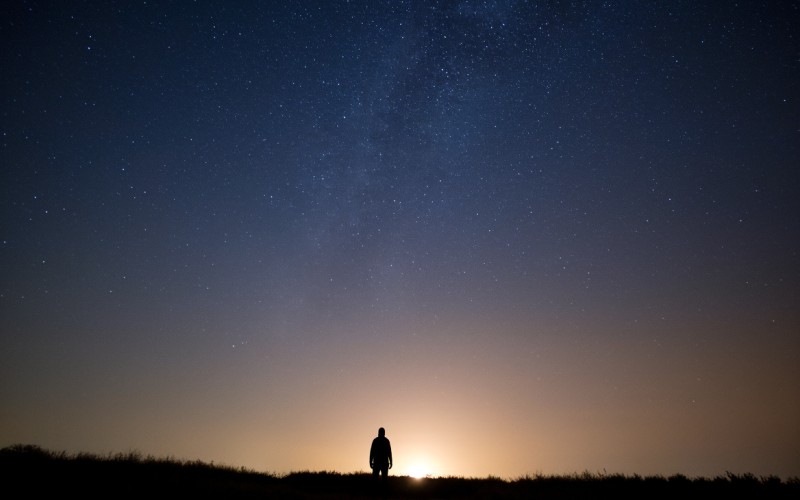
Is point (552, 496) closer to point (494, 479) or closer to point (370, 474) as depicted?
point (494, 479)

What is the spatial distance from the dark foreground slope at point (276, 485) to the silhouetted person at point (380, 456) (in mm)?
428

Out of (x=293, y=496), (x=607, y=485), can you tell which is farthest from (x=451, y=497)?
(x=293, y=496)

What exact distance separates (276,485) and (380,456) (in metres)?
2.92

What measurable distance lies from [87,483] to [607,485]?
12.3 m

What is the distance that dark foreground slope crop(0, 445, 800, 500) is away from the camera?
305 inches

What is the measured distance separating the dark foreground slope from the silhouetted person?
428 mm

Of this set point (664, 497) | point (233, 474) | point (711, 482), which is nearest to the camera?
point (664, 497)

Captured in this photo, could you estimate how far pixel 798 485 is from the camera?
9.88 meters

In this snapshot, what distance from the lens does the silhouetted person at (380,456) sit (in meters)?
11.3

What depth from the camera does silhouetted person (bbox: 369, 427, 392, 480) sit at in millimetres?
11305

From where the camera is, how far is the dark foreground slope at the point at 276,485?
7742mm

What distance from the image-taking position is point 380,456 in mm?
11352

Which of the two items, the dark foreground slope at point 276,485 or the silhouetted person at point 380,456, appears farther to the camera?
the silhouetted person at point 380,456

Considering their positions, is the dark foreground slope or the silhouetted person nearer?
the dark foreground slope
